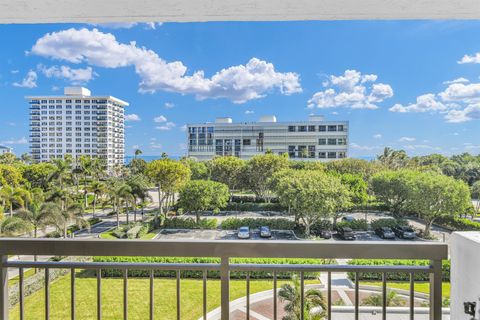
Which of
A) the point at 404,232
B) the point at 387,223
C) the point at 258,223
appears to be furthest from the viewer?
the point at 258,223

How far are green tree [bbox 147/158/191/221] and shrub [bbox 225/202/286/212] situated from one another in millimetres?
714

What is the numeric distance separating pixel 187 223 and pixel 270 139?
4.93 feet

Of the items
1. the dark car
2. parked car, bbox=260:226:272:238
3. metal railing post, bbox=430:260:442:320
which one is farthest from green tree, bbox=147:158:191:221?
metal railing post, bbox=430:260:442:320

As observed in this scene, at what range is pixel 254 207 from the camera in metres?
3.93

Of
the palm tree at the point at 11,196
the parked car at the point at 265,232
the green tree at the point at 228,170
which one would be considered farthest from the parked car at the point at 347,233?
the palm tree at the point at 11,196

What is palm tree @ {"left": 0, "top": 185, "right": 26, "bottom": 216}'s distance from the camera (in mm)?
2668

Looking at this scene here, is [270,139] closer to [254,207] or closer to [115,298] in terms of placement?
[254,207]

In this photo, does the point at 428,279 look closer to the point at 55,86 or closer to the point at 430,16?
the point at 430,16

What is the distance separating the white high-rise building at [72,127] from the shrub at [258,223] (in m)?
1.49

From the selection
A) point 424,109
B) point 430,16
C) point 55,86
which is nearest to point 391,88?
point 424,109

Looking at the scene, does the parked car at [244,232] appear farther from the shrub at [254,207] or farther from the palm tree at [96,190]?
the palm tree at [96,190]

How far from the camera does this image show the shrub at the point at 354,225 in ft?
10.5

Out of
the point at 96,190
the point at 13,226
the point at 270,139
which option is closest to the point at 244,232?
the point at 270,139

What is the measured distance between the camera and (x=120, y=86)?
3.71 meters
